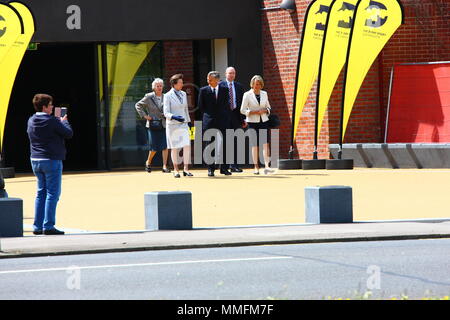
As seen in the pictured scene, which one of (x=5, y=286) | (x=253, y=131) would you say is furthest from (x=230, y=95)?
(x=5, y=286)

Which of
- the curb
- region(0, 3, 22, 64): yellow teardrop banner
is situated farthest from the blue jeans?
region(0, 3, 22, 64): yellow teardrop banner

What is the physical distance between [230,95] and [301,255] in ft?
35.3

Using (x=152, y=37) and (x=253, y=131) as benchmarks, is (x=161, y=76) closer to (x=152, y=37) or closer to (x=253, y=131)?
(x=152, y=37)

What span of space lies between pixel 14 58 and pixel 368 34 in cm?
693

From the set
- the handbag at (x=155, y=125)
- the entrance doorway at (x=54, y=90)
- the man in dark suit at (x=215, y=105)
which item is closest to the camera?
the man in dark suit at (x=215, y=105)

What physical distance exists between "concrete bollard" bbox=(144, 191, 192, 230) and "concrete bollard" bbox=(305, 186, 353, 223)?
1.51m

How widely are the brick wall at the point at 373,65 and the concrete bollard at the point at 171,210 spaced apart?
37.3ft

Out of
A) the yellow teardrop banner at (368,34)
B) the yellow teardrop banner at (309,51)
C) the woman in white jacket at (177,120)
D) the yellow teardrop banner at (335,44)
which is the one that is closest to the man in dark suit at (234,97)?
the woman in white jacket at (177,120)

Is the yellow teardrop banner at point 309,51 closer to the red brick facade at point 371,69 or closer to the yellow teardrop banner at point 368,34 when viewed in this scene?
the yellow teardrop banner at point 368,34

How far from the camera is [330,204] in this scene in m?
14.3

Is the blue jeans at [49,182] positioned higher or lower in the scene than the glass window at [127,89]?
lower

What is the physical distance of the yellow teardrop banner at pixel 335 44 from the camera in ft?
77.7

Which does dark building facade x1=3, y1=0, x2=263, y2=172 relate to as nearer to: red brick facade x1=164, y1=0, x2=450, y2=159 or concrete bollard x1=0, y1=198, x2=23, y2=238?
red brick facade x1=164, y1=0, x2=450, y2=159

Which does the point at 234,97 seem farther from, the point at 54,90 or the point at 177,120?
the point at 54,90
